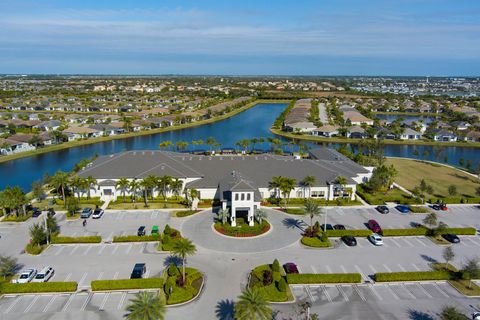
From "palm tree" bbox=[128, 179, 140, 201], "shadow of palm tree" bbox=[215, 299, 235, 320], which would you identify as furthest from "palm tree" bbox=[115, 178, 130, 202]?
"shadow of palm tree" bbox=[215, 299, 235, 320]

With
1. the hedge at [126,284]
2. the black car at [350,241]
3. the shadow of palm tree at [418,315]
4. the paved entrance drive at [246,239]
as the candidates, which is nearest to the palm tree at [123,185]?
the paved entrance drive at [246,239]

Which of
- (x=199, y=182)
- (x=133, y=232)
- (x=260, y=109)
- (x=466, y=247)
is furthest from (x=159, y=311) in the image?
(x=260, y=109)

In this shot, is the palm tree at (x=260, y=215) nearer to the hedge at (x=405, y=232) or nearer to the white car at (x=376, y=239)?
the white car at (x=376, y=239)

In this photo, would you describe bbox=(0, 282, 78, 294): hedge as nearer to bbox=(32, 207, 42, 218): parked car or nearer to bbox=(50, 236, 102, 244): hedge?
bbox=(50, 236, 102, 244): hedge

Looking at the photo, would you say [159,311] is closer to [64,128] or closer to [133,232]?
[133,232]

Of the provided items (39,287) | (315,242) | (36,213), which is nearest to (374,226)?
(315,242)
